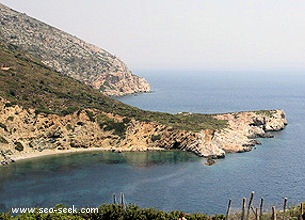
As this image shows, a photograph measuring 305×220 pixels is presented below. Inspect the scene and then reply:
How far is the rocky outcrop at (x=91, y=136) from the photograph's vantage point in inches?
4097

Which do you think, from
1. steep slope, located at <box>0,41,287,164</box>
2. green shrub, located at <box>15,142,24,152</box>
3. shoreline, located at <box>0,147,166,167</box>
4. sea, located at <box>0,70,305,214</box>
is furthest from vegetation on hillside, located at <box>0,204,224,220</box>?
green shrub, located at <box>15,142,24,152</box>

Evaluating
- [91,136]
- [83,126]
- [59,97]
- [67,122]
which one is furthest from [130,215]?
[59,97]

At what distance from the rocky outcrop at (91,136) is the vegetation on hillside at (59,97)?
223cm

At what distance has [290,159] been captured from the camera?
97000 millimetres

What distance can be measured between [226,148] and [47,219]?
69583 millimetres

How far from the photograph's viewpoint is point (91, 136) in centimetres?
11238

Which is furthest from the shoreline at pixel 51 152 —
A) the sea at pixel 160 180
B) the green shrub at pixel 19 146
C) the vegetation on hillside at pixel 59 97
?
the vegetation on hillside at pixel 59 97

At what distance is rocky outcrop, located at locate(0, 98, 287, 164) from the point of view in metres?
104

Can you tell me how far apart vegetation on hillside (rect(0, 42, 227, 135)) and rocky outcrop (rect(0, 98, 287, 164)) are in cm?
223

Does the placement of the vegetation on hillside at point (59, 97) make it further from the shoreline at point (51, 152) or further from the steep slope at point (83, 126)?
the shoreline at point (51, 152)

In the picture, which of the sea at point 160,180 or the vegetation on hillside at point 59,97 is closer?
the sea at point 160,180

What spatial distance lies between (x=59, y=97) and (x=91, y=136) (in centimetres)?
1889

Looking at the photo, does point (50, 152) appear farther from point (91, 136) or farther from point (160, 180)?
point (160, 180)

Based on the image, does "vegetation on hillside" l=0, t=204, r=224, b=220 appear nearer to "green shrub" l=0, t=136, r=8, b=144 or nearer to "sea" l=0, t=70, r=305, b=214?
"sea" l=0, t=70, r=305, b=214
